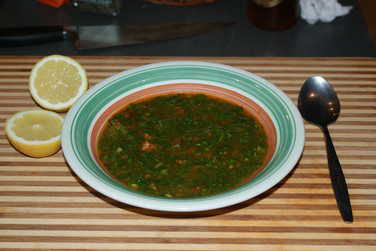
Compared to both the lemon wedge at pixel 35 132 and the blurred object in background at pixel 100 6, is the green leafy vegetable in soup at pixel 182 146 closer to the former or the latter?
the lemon wedge at pixel 35 132

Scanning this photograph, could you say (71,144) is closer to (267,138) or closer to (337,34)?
(267,138)

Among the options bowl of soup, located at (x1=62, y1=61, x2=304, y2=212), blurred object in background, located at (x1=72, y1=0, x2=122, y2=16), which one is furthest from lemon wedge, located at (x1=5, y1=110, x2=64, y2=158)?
blurred object in background, located at (x1=72, y1=0, x2=122, y2=16)

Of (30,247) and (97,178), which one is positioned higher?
(97,178)

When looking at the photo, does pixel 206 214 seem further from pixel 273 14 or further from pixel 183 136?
pixel 273 14

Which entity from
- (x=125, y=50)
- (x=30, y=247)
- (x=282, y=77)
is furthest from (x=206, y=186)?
(x=125, y=50)

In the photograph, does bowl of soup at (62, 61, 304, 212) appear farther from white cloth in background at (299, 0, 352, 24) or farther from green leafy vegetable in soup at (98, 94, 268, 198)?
white cloth in background at (299, 0, 352, 24)
